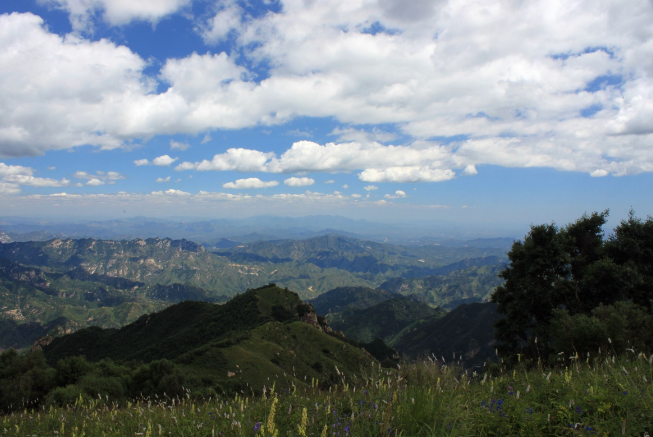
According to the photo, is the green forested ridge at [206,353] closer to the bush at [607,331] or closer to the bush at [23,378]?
the bush at [23,378]

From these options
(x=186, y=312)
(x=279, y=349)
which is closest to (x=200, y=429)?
(x=279, y=349)

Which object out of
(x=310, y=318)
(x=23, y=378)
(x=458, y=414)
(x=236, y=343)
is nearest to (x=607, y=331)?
(x=458, y=414)

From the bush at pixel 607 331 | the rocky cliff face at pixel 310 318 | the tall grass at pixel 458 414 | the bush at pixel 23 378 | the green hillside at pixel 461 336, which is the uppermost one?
the tall grass at pixel 458 414

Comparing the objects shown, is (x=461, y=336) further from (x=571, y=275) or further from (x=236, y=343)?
(x=571, y=275)

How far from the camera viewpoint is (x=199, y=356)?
190 feet

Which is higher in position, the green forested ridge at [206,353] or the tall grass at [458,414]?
the tall grass at [458,414]

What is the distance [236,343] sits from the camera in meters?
67.8

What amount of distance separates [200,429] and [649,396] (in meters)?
6.44

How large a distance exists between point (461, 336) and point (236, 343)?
460ft

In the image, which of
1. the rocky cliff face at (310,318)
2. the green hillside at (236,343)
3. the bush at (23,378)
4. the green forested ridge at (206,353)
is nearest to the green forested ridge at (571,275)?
the green forested ridge at (206,353)

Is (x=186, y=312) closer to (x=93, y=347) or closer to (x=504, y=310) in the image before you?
(x=93, y=347)

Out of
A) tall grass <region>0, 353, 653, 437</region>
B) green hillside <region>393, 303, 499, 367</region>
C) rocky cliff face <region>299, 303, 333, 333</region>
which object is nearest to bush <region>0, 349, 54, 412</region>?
tall grass <region>0, 353, 653, 437</region>

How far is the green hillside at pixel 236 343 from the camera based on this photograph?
56000 millimetres

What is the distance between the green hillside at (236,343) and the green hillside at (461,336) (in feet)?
253
